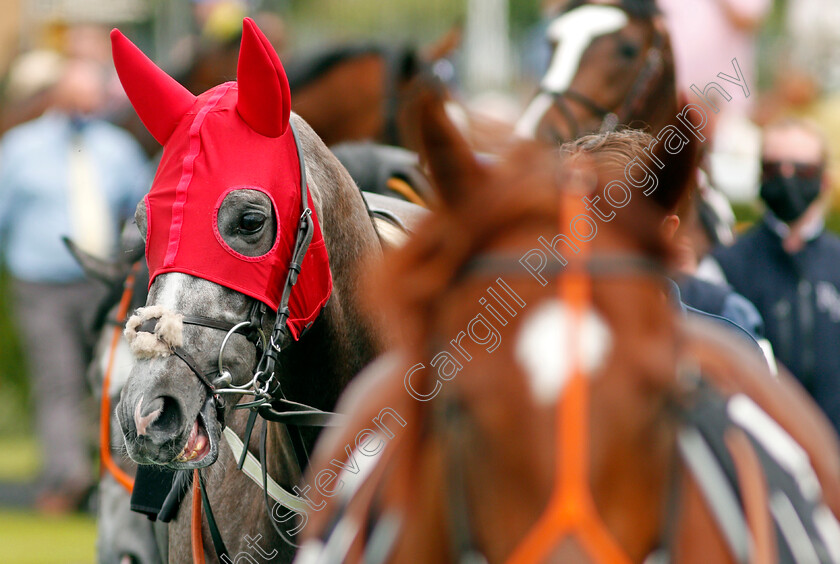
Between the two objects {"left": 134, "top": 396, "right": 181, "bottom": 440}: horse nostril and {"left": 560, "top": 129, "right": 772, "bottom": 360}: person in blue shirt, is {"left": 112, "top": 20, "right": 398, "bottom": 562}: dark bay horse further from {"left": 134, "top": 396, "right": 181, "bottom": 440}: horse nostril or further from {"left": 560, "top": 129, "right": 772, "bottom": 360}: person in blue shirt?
{"left": 560, "top": 129, "right": 772, "bottom": 360}: person in blue shirt

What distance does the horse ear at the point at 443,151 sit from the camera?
1.58m

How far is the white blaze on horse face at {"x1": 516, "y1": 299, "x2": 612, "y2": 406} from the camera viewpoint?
1.46 metres

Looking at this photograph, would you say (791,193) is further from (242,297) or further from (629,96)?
(242,297)

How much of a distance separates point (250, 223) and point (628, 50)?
3.39 metres

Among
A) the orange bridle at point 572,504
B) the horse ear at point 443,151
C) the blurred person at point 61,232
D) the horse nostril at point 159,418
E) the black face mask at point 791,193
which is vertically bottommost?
the blurred person at point 61,232

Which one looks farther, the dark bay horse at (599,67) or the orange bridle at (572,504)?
the dark bay horse at (599,67)

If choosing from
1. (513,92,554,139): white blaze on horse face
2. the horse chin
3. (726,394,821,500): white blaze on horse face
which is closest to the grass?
(513,92,554,139): white blaze on horse face

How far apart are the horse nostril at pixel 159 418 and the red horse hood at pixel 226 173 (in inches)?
12.7

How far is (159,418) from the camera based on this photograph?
2465 mm

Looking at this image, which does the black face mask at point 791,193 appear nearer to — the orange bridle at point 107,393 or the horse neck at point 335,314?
the horse neck at point 335,314

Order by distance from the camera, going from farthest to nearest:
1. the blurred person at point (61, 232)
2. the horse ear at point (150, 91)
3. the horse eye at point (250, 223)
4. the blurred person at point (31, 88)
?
the blurred person at point (31, 88), the blurred person at point (61, 232), the horse ear at point (150, 91), the horse eye at point (250, 223)

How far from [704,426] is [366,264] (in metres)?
1.44

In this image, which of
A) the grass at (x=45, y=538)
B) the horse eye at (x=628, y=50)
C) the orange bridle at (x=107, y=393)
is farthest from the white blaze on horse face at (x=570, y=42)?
the grass at (x=45, y=538)

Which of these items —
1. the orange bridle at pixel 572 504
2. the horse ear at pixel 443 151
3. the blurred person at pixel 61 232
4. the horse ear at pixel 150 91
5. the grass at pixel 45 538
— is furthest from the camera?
the blurred person at pixel 61 232
